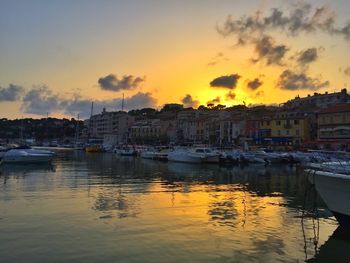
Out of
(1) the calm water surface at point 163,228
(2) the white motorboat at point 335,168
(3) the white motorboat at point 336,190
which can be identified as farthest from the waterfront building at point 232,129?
(3) the white motorboat at point 336,190

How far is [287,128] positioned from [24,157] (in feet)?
213

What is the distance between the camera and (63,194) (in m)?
25.3

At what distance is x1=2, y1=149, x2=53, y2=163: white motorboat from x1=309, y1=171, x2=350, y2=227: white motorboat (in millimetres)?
45287

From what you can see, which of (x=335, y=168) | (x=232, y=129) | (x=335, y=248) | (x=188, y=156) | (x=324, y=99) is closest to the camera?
(x=335, y=248)

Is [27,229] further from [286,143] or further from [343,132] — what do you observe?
[286,143]

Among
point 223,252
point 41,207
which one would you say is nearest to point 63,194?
point 41,207

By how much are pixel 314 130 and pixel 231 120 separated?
2896cm

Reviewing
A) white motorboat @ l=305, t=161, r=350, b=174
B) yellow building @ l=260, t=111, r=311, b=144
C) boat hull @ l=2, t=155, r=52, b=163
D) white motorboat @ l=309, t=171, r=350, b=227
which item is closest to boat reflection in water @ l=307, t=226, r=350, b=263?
white motorboat @ l=309, t=171, r=350, b=227

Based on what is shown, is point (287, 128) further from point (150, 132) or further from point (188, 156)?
point (150, 132)

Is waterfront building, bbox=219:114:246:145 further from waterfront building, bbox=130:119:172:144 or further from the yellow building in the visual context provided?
waterfront building, bbox=130:119:172:144

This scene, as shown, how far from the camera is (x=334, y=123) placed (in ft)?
291

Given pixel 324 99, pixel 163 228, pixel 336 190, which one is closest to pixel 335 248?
pixel 336 190

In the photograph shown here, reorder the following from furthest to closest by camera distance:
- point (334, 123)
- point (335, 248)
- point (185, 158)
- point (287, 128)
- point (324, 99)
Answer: point (324, 99)
point (287, 128)
point (334, 123)
point (185, 158)
point (335, 248)

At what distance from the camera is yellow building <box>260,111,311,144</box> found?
330 feet
